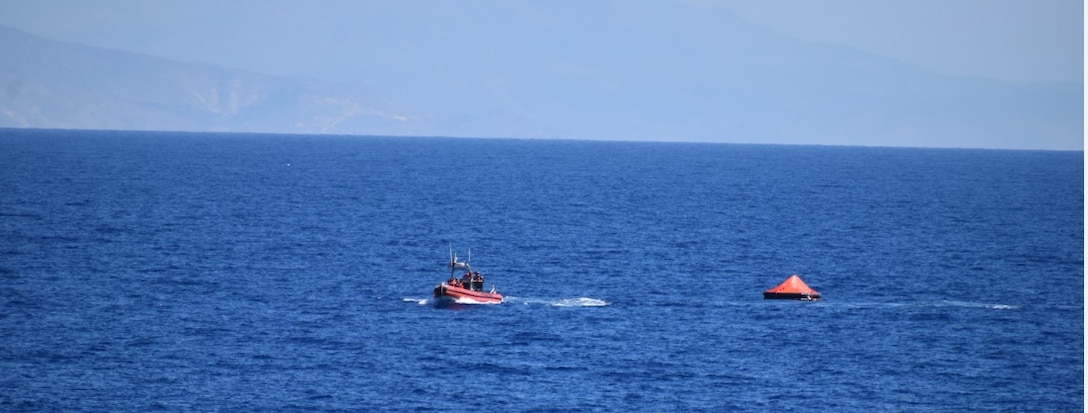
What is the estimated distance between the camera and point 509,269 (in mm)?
108875

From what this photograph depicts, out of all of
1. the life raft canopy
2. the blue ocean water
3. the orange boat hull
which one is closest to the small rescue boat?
the orange boat hull

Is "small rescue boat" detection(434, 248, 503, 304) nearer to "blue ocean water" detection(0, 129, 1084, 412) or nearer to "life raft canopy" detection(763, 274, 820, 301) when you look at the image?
"blue ocean water" detection(0, 129, 1084, 412)

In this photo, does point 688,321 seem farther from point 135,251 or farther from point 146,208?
point 146,208

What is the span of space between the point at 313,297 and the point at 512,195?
91.4m

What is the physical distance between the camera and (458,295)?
301 feet

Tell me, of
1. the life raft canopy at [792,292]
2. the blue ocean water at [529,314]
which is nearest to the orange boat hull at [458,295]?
the blue ocean water at [529,314]

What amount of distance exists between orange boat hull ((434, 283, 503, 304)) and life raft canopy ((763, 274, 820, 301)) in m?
17.9

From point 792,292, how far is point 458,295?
68.6 ft

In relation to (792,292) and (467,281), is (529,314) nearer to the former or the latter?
(467,281)

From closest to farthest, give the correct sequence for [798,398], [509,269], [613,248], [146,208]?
[798,398], [509,269], [613,248], [146,208]

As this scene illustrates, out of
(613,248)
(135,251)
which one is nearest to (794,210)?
(613,248)

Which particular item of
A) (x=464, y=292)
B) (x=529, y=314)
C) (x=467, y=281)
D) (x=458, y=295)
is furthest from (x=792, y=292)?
(x=458, y=295)

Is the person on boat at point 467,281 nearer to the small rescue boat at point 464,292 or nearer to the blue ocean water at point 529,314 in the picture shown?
the small rescue boat at point 464,292

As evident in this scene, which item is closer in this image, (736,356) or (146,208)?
(736,356)
